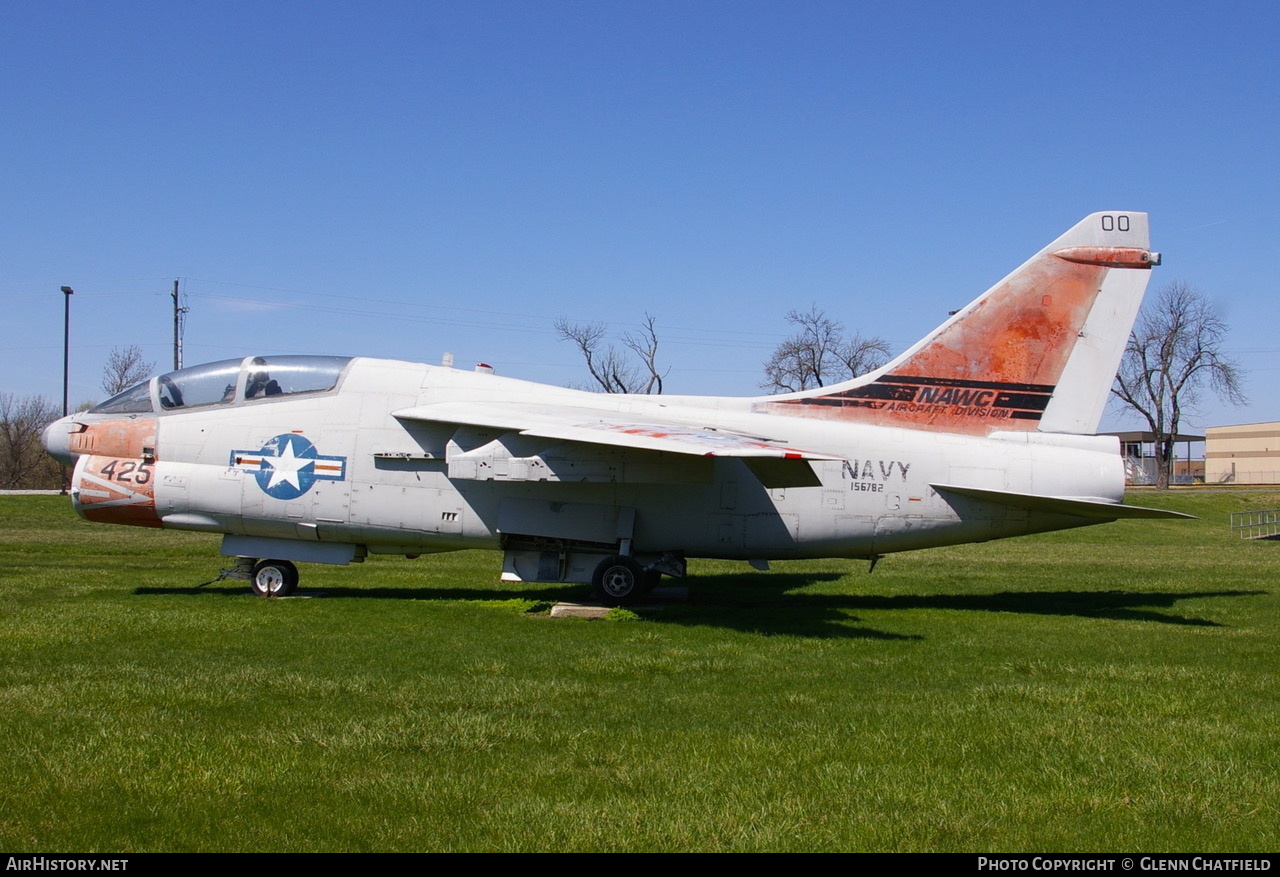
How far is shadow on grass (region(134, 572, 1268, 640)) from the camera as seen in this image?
13836 mm

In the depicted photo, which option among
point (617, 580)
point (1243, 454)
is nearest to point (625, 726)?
point (617, 580)

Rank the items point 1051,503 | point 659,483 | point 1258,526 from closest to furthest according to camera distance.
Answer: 1. point 659,483
2. point 1051,503
3. point 1258,526

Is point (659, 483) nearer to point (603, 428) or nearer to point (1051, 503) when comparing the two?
point (603, 428)

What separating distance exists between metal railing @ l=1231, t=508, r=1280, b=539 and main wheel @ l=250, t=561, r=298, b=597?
3119 cm

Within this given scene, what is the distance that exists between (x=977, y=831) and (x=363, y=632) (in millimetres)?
8165

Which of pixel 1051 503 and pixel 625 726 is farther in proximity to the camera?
pixel 1051 503

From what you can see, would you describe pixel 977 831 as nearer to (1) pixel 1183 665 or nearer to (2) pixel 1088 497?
(1) pixel 1183 665

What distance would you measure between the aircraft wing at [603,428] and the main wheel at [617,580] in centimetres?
207

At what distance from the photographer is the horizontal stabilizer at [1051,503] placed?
14.8 meters

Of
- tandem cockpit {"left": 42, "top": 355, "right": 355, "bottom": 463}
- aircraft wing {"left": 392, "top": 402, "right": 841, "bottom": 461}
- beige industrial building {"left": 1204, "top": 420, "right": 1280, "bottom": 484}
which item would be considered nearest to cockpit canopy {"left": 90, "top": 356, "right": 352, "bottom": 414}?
tandem cockpit {"left": 42, "top": 355, "right": 355, "bottom": 463}

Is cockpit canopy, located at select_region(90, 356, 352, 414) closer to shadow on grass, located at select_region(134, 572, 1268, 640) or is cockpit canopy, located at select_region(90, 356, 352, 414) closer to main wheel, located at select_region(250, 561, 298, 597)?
main wheel, located at select_region(250, 561, 298, 597)

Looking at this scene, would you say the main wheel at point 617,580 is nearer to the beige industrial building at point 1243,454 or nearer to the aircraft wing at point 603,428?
the aircraft wing at point 603,428

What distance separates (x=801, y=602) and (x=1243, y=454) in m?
106

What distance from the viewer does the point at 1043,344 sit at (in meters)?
15.7
